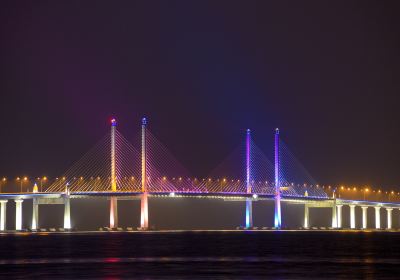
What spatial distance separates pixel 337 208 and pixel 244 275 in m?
123

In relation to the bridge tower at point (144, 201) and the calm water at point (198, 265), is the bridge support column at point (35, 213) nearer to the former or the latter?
the bridge tower at point (144, 201)

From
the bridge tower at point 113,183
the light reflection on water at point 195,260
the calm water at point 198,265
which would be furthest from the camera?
the bridge tower at point 113,183

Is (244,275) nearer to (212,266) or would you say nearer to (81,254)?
(212,266)

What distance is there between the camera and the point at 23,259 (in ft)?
177

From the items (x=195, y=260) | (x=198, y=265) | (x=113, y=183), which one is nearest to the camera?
(x=198, y=265)

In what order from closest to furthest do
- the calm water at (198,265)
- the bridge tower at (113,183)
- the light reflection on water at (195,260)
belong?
the calm water at (198,265), the light reflection on water at (195,260), the bridge tower at (113,183)

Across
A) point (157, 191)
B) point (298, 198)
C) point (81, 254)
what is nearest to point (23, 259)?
point (81, 254)

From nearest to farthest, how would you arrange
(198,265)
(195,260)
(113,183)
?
(198,265) → (195,260) → (113,183)

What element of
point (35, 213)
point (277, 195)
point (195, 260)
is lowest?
point (195, 260)

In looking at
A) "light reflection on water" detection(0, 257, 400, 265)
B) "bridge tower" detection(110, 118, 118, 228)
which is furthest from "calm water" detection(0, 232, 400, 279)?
"bridge tower" detection(110, 118, 118, 228)

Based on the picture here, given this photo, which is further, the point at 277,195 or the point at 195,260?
the point at 277,195

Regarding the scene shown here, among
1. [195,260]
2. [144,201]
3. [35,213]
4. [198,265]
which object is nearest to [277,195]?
[144,201]

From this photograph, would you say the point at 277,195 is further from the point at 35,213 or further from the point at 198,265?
the point at 198,265

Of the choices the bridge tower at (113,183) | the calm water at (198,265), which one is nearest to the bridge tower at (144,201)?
the bridge tower at (113,183)
